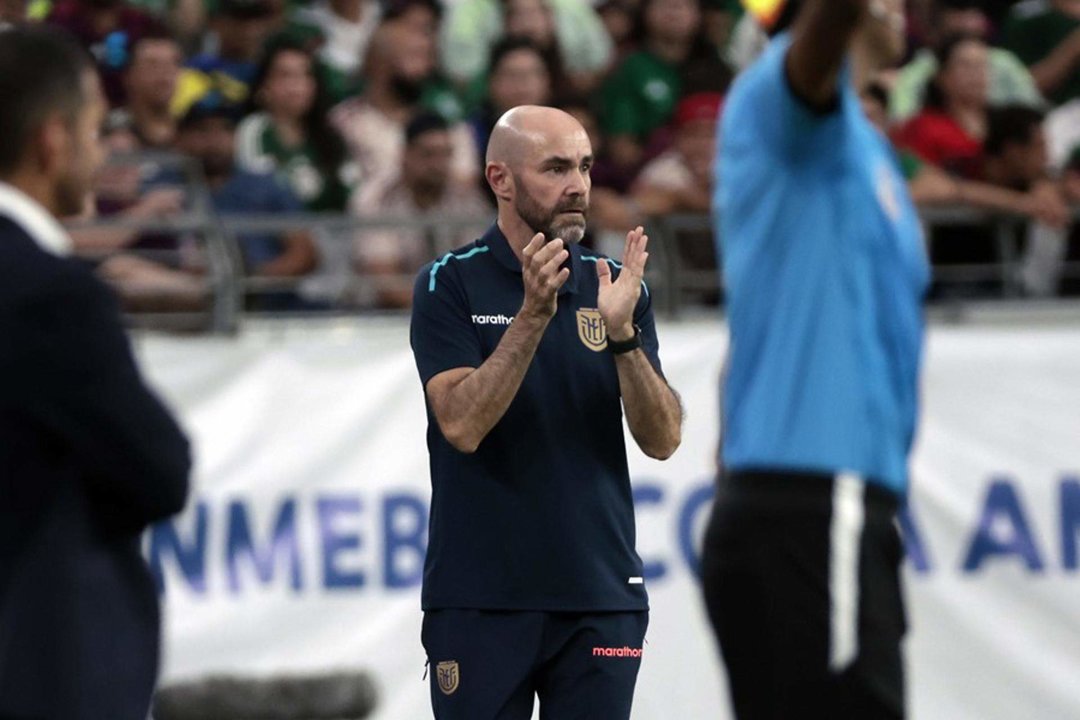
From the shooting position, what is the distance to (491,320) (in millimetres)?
5426

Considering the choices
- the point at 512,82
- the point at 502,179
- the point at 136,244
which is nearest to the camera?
the point at 502,179

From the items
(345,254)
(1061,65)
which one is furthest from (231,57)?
(1061,65)

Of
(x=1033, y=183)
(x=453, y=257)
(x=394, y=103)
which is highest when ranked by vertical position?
(x=394, y=103)

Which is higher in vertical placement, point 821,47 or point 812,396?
point 821,47

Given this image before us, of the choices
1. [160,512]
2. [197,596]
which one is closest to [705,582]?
[160,512]

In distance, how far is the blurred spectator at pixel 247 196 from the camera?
30.2ft

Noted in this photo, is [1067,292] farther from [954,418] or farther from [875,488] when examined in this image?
[875,488]

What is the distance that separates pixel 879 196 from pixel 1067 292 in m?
6.38

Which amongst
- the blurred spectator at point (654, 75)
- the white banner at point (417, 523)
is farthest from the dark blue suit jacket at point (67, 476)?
the blurred spectator at point (654, 75)

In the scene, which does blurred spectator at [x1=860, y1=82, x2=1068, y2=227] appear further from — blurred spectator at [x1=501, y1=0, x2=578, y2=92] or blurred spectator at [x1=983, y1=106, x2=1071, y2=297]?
blurred spectator at [x1=501, y1=0, x2=578, y2=92]

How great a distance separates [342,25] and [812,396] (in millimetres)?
8194

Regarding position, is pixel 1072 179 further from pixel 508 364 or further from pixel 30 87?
pixel 30 87

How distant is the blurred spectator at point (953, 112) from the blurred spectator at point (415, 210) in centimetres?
246

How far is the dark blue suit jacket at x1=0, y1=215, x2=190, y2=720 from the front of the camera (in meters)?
3.39
